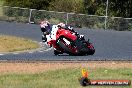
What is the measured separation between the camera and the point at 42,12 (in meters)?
40.8

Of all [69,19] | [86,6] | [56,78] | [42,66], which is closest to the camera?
[56,78]

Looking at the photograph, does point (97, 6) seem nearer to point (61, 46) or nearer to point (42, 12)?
point (42, 12)

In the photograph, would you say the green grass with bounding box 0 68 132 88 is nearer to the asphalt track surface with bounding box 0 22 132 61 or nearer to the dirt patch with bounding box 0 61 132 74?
the dirt patch with bounding box 0 61 132 74

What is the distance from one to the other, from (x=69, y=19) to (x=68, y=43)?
18.5 metres

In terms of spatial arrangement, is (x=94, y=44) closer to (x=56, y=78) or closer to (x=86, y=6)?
(x=56, y=78)

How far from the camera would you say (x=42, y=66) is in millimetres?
19047

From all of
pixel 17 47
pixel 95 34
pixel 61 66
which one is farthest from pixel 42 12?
pixel 61 66

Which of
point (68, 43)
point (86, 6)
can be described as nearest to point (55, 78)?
point (68, 43)

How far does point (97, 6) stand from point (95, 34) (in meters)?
13.9

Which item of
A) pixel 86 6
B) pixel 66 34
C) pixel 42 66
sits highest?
pixel 66 34

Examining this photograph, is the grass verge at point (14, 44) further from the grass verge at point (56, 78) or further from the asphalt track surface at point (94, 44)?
the grass verge at point (56, 78)

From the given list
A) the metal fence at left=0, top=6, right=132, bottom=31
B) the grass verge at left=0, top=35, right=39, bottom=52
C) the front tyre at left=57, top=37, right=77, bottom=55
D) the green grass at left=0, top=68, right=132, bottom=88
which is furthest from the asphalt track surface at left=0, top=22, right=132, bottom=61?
A: the green grass at left=0, top=68, right=132, bottom=88

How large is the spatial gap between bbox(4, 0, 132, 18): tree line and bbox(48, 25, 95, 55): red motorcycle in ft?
77.5

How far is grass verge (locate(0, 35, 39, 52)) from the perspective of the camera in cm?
2589
